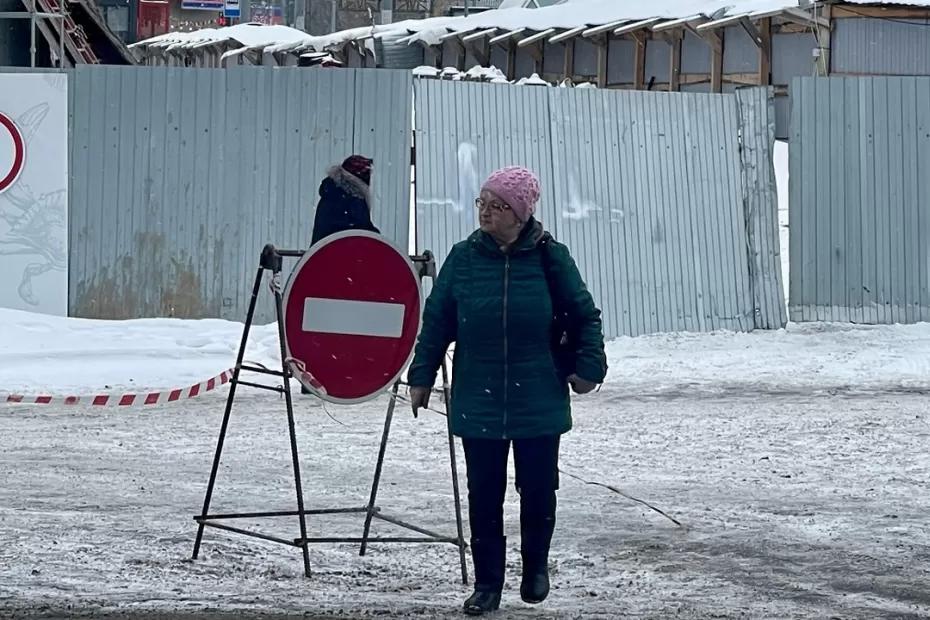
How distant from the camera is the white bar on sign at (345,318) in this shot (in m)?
6.41

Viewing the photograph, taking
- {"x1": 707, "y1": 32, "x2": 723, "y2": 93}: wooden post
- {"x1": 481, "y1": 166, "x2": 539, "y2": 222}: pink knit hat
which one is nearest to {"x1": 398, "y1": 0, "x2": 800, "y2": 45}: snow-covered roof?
{"x1": 707, "y1": 32, "x2": 723, "y2": 93}: wooden post

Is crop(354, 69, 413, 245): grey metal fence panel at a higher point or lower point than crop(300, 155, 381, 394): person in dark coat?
higher

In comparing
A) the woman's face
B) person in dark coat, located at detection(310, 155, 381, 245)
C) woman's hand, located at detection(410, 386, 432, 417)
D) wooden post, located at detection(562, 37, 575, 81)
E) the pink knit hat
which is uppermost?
wooden post, located at detection(562, 37, 575, 81)

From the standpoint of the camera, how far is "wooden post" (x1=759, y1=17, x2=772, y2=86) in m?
30.1

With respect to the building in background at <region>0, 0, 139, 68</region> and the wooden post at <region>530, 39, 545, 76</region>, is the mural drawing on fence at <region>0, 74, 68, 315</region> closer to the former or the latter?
the building in background at <region>0, 0, 139, 68</region>

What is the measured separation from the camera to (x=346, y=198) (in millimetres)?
11781

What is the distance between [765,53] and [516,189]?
2539 cm

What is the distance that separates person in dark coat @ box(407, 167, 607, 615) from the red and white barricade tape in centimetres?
427

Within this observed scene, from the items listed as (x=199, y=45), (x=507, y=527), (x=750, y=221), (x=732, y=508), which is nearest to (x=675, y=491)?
(x=732, y=508)

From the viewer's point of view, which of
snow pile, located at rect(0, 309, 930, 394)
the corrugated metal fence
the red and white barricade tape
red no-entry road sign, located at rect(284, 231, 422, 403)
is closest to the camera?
red no-entry road sign, located at rect(284, 231, 422, 403)

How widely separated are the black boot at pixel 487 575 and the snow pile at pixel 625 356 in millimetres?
6422

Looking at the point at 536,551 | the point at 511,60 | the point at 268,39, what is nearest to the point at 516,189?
the point at 536,551

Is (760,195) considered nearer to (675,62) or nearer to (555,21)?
(675,62)

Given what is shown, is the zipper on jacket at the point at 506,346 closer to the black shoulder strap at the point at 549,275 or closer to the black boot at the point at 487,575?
the black shoulder strap at the point at 549,275
